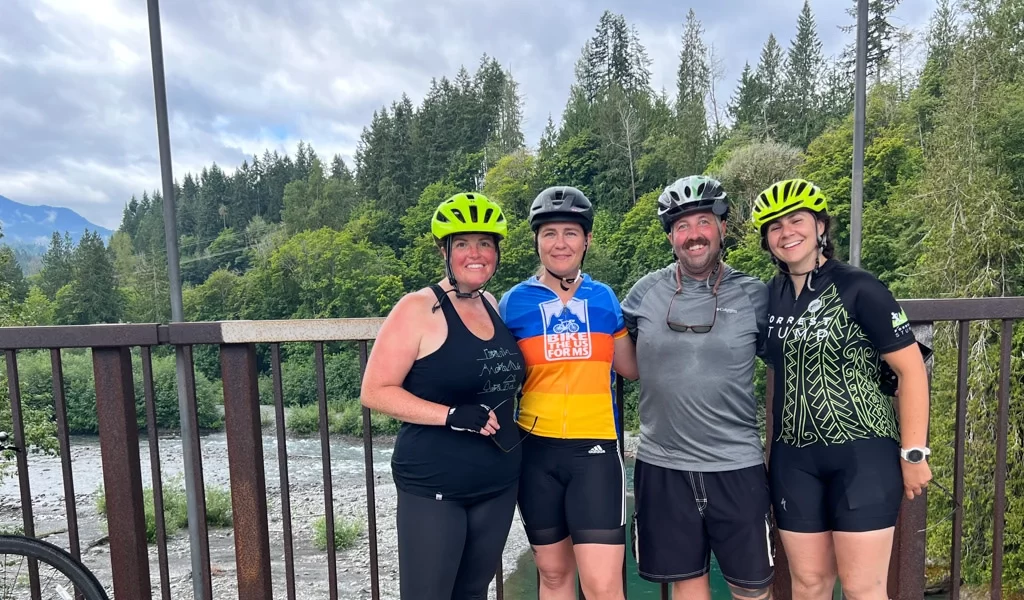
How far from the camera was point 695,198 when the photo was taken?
2.44 metres

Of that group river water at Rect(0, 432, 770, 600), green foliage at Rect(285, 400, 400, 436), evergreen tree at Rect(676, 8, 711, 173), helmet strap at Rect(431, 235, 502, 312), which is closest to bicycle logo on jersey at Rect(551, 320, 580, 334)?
helmet strap at Rect(431, 235, 502, 312)

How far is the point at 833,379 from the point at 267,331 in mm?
2177

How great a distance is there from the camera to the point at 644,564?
2.38 m

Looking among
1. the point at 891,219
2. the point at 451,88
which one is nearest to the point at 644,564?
the point at 891,219

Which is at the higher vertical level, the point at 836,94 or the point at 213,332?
the point at 836,94

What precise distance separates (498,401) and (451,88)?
220 feet

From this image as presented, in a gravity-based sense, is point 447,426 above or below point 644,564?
above

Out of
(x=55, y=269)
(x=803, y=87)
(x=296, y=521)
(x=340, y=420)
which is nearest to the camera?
(x=296, y=521)

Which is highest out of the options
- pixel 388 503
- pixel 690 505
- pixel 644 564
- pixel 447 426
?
pixel 447 426

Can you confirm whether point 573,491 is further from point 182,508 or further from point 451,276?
point 182,508

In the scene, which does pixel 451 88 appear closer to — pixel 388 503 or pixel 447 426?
pixel 388 503

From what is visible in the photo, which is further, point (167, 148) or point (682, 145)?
point (682, 145)

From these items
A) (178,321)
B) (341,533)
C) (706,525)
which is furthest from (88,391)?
(706,525)

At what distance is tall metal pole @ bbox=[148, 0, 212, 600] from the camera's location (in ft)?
8.24
